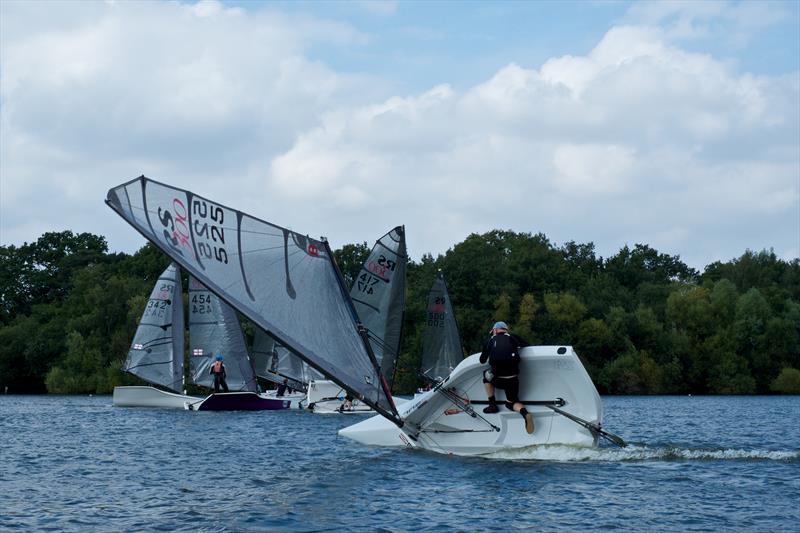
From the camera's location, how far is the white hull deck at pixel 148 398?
47.6 m

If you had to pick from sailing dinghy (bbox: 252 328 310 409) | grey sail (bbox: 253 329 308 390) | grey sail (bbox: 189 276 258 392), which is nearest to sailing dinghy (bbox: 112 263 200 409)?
grey sail (bbox: 189 276 258 392)

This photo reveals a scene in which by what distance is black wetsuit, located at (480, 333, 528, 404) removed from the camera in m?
20.1

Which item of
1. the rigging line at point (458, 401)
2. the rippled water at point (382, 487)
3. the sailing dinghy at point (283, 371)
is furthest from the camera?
the sailing dinghy at point (283, 371)

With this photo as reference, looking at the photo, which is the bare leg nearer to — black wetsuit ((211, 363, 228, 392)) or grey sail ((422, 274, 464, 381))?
grey sail ((422, 274, 464, 381))

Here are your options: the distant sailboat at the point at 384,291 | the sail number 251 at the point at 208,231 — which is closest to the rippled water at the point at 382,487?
the sail number 251 at the point at 208,231

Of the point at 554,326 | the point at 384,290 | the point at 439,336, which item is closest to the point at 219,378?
the point at 439,336

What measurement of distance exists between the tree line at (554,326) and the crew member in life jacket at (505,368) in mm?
55486

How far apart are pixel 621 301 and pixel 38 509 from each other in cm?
7956

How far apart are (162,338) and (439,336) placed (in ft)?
42.5

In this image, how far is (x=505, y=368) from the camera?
20.1m

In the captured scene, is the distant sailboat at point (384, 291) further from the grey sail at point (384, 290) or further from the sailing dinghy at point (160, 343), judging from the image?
the sailing dinghy at point (160, 343)

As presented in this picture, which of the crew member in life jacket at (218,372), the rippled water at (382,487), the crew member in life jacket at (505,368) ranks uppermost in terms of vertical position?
the crew member in life jacket at (218,372)

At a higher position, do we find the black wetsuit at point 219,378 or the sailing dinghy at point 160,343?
the sailing dinghy at point 160,343

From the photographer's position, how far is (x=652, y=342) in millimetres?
83062
